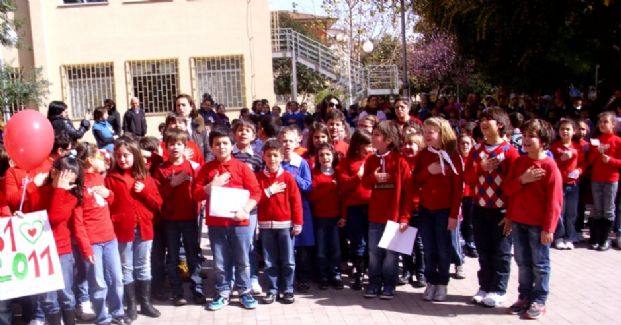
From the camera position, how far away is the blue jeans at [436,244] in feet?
19.0

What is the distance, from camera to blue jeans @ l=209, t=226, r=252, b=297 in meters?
5.79

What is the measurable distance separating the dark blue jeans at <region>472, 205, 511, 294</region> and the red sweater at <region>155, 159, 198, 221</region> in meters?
2.69

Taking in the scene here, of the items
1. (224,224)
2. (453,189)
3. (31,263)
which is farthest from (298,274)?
(31,263)

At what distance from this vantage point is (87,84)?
19.1 m

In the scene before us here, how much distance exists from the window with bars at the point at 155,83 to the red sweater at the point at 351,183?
44.6 ft

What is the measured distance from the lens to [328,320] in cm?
548

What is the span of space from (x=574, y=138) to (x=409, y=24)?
2022 centimetres

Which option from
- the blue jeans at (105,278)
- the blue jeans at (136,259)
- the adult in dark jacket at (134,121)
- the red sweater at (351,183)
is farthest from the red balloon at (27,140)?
the adult in dark jacket at (134,121)

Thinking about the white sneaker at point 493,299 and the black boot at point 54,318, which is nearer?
the black boot at point 54,318

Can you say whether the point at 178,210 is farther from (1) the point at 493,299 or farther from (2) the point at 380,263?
(1) the point at 493,299

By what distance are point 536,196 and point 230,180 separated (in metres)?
2.69

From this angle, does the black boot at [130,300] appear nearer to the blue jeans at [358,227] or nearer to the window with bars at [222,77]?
the blue jeans at [358,227]

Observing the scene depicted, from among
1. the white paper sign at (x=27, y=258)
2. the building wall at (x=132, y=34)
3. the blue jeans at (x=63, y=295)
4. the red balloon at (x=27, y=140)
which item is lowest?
the blue jeans at (x=63, y=295)

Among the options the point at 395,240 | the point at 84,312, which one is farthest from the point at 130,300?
the point at 395,240
